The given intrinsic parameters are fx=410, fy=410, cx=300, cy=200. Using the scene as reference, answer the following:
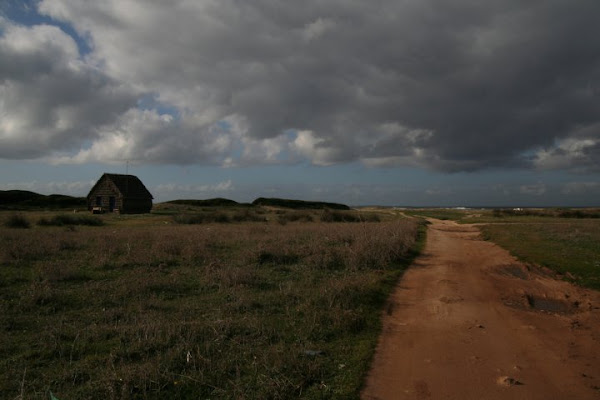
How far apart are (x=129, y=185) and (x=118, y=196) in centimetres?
280

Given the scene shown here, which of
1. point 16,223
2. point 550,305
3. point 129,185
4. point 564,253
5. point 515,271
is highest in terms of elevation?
point 129,185

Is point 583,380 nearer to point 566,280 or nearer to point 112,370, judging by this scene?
point 112,370

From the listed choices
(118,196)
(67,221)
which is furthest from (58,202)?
(67,221)

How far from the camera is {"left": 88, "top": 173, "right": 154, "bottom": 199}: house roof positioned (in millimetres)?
49781

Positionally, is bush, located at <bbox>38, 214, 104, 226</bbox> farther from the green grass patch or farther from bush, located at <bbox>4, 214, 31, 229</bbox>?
the green grass patch

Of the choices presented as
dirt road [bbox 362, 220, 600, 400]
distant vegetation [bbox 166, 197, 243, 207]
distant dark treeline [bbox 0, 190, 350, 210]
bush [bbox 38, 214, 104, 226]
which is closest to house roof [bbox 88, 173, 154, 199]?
bush [bbox 38, 214, 104, 226]

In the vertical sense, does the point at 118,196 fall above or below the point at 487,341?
above

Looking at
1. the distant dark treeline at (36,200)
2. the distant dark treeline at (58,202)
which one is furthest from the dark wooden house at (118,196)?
the distant dark treeline at (36,200)

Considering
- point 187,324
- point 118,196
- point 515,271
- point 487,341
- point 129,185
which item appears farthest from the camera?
point 129,185

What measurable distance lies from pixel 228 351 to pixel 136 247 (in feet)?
41.3

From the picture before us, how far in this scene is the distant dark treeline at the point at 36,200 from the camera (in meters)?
66.4

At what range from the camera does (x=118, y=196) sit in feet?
161

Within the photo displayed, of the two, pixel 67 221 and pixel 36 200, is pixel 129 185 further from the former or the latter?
pixel 36 200

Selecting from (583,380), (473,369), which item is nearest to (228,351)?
(473,369)
